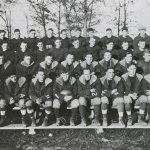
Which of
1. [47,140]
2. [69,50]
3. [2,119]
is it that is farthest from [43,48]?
[47,140]

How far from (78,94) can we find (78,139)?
1.24m

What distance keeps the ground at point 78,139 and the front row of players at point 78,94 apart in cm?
23

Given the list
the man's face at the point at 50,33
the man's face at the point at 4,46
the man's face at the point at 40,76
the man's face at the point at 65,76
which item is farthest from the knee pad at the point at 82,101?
the man's face at the point at 50,33

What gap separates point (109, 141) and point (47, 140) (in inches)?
55.8

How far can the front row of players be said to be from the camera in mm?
8055

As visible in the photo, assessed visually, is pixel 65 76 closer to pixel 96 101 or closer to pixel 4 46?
pixel 96 101

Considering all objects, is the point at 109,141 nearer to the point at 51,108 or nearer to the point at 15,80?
the point at 51,108

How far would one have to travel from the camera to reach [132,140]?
7.48 metres

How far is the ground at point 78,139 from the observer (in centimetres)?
721

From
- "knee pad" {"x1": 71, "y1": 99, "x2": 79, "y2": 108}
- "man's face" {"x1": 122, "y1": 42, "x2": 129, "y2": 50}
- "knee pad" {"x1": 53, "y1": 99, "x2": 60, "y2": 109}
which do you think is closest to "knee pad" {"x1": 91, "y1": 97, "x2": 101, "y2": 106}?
"knee pad" {"x1": 71, "y1": 99, "x2": 79, "y2": 108}

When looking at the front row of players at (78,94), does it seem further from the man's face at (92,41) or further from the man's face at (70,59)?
the man's face at (92,41)

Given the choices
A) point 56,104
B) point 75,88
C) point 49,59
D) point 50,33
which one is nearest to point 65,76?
point 75,88

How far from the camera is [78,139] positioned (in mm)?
7660

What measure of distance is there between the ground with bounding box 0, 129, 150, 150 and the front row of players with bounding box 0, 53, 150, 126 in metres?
0.23
